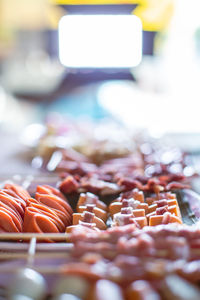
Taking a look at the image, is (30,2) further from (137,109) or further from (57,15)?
(137,109)

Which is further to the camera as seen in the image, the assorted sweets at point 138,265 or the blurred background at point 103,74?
the blurred background at point 103,74

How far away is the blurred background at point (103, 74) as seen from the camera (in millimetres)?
4211

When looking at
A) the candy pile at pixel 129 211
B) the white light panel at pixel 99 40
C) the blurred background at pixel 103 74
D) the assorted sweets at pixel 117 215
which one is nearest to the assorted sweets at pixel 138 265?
the assorted sweets at pixel 117 215

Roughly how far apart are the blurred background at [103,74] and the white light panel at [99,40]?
20 mm

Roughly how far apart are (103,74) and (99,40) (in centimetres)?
92

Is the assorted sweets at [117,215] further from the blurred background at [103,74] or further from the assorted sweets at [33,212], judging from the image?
Result: the blurred background at [103,74]

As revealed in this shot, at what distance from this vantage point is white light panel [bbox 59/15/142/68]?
5.17m

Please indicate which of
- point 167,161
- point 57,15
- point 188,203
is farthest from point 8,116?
point 188,203

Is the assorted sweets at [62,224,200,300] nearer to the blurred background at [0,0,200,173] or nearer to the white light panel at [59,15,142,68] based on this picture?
the blurred background at [0,0,200,173]

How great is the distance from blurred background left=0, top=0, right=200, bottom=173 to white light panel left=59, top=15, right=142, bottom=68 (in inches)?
0.8

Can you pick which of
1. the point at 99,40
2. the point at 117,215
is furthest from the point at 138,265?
the point at 99,40

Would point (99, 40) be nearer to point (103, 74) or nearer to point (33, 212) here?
point (103, 74)

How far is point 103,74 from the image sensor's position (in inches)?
244

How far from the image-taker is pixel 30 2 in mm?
7035
